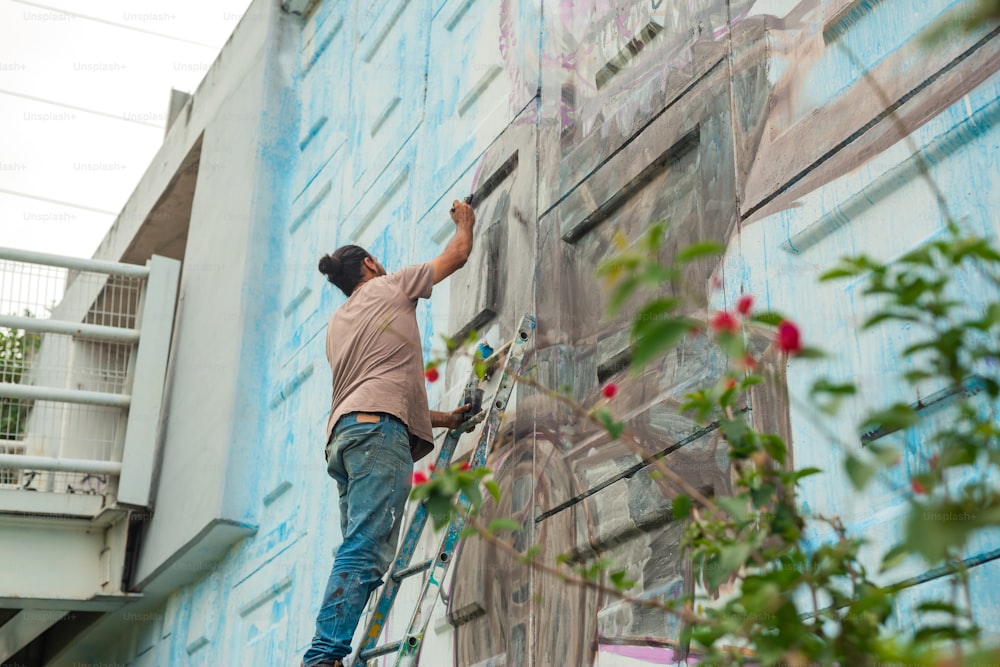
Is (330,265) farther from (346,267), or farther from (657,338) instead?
(657,338)

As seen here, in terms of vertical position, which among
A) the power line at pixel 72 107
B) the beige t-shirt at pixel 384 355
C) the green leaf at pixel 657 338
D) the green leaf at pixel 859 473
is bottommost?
the green leaf at pixel 859 473

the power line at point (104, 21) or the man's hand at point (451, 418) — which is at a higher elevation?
the power line at point (104, 21)

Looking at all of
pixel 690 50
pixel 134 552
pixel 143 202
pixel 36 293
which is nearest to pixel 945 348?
pixel 690 50

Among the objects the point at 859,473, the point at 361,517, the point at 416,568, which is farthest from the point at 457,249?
the point at 859,473

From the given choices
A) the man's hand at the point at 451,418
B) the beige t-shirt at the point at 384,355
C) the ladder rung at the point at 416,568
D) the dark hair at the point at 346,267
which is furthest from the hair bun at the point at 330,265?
the ladder rung at the point at 416,568

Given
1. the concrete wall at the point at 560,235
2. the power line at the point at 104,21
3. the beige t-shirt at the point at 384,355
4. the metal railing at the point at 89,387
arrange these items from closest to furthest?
the concrete wall at the point at 560,235
the beige t-shirt at the point at 384,355
the metal railing at the point at 89,387
the power line at the point at 104,21

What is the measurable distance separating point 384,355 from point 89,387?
508 centimetres

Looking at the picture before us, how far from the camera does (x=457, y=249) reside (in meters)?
4.67

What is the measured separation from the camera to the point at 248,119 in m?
8.52

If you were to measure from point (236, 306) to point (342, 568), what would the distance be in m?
4.02

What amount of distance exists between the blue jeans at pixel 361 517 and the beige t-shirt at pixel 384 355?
80 mm

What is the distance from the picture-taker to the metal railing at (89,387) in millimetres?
8086

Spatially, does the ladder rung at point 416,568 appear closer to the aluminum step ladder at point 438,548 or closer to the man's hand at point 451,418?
the aluminum step ladder at point 438,548

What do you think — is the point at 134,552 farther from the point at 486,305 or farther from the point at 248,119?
the point at 486,305
